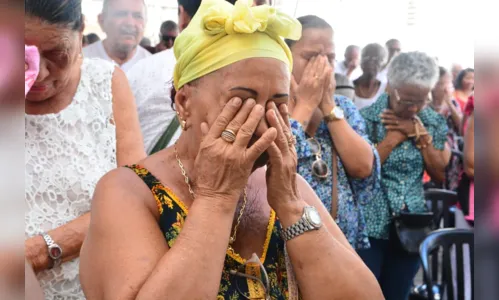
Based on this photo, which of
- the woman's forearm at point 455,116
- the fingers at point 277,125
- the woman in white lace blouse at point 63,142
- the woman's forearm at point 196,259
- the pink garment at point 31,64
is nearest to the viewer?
the woman's forearm at point 196,259

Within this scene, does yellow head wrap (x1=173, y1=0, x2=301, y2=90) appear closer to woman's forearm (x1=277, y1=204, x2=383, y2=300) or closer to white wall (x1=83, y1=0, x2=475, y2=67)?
woman's forearm (x1=277, y1=204, x2=383, y2=300)

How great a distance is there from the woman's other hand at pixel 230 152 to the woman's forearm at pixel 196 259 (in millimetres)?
51

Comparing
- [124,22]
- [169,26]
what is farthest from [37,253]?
[169,26]

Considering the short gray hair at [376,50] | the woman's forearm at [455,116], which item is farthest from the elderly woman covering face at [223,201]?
the woman's forearm at [455,116]

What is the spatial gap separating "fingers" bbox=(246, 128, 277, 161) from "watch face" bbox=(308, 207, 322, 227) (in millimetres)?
268

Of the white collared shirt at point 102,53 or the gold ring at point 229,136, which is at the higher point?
the white collared shirt at point 102,53

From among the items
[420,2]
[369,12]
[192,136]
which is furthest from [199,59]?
[420,2]

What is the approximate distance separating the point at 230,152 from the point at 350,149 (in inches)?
64.7

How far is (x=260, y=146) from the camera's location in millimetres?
1751

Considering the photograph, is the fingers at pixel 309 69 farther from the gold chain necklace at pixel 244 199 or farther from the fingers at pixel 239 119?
the fingers at pixel 239 119

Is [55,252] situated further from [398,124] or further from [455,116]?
[455,116]

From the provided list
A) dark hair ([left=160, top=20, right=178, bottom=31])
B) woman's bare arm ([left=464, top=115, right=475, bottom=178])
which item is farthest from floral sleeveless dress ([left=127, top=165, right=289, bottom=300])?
dark hair ([left=160, top=20, right=178, bottom=31])

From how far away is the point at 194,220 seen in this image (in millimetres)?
1695

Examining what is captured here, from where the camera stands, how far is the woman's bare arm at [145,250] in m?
1.60
